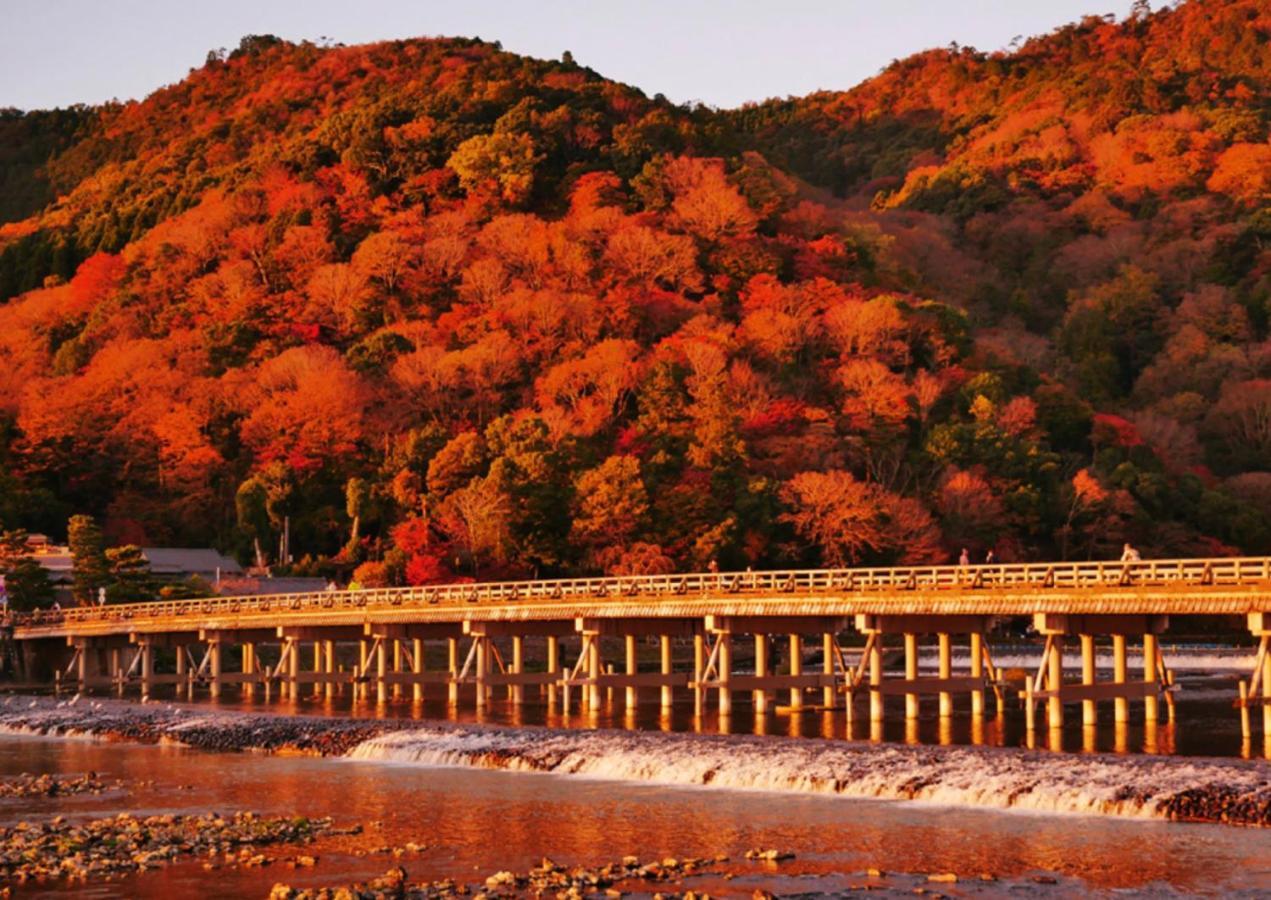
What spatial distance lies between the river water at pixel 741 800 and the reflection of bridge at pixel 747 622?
1.60 m

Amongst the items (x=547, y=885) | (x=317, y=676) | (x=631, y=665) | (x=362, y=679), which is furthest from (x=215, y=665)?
(x=547, y=885)

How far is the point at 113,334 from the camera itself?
127 metres

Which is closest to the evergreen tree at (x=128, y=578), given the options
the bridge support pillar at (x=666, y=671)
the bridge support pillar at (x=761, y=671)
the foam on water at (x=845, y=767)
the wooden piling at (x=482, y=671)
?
the wooden piling at (x=482, y=671)

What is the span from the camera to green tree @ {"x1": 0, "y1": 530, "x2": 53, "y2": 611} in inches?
3516

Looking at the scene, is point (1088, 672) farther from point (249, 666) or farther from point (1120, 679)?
point (249, 666)

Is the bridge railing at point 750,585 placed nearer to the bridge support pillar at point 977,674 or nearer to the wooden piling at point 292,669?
the wooden piling at point 292,669

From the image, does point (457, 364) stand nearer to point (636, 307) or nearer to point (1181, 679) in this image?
point (636, 307)

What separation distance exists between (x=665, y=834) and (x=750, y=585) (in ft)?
68.6

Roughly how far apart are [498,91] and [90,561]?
70.6 meters

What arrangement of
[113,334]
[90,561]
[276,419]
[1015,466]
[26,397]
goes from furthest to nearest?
[113,334]
[26,397]
[276,419]
[1015,466]
[90,561]

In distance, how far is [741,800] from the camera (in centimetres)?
3766

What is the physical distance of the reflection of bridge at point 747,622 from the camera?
41.9 metres

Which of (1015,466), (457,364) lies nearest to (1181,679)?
(1015,466)

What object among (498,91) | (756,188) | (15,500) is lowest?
(15,500)
